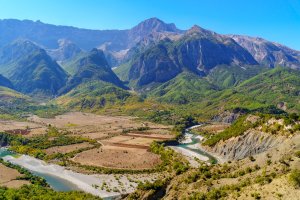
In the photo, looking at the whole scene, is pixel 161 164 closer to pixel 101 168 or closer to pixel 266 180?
pixel 101 168

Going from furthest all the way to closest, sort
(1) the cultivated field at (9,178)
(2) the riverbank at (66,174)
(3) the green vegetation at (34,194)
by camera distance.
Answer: (1) the cultivated field at (9,178) → (2) the riverbank at (66,174) → (3) the green vegetation at (34,194)

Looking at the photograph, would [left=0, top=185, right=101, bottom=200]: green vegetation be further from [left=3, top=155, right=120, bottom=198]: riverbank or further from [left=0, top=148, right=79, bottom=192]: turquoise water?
[left=0, top=148, right=79, bottom=192]: turquoise water

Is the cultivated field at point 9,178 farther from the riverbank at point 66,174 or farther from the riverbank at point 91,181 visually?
the riverbank at point 66,174

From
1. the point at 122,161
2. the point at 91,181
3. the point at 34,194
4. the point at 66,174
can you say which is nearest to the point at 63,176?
the point at 66,174

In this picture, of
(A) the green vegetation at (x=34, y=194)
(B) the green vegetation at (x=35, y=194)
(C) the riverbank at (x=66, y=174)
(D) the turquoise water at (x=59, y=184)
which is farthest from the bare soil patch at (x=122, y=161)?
(A) the green vegetation at (x=34, y=194)

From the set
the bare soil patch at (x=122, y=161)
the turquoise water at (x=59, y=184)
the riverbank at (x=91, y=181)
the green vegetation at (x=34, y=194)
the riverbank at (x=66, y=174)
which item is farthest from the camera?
the bare soil patch at (x=122, y=161)

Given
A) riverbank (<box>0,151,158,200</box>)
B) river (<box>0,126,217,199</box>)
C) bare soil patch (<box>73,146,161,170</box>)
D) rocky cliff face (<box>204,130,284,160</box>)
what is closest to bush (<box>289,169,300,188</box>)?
riverbank (<box>0,151,158,200</box>)

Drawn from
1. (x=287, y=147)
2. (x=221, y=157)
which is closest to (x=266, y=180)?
(x=287, y=147)

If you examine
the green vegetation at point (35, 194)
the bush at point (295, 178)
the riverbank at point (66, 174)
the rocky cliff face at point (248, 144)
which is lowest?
the riverbank at point (66, 174)
